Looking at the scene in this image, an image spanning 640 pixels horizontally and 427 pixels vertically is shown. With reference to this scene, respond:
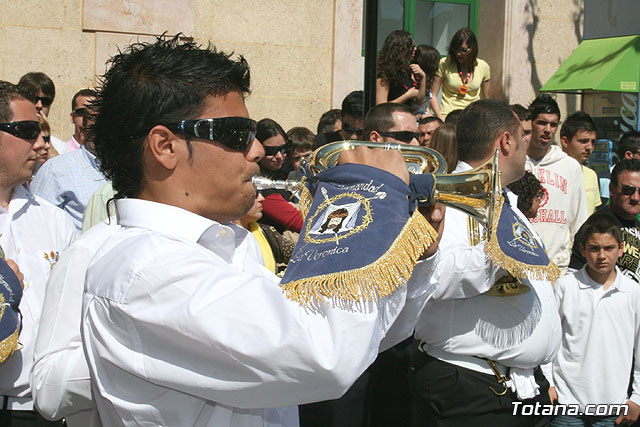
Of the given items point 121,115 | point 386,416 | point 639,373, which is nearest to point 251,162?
point 121,115

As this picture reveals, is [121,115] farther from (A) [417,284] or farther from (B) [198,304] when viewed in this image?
(A) [417,284]

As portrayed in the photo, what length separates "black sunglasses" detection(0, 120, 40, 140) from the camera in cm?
302

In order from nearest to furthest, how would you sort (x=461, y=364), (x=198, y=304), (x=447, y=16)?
(x=198, y=304) → (x=461, y=364) → (x=447, y=16)

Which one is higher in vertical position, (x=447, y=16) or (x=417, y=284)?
(x=447, y=16)

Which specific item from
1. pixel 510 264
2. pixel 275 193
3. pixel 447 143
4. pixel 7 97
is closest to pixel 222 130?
pixel 510 264

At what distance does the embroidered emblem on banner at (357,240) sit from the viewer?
1.43 meters

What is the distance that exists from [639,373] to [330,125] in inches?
148

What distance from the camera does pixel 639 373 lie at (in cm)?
451

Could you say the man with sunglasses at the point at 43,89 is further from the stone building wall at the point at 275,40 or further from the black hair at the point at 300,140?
the black hair at the point at 300,140

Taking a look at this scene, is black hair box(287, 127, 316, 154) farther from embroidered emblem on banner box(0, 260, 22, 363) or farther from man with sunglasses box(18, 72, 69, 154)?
embroidered emblem on banner box(0, 260, 22, 363)

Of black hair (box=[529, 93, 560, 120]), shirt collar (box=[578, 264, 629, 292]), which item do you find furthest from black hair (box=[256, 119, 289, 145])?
black hair (box=[529, 93, 560, 120])

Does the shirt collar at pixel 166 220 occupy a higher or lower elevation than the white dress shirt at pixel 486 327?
higher

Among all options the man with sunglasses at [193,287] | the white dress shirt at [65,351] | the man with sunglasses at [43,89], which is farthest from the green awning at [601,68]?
the white dress shirt at [65,351]

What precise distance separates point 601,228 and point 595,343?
30.7 inches
